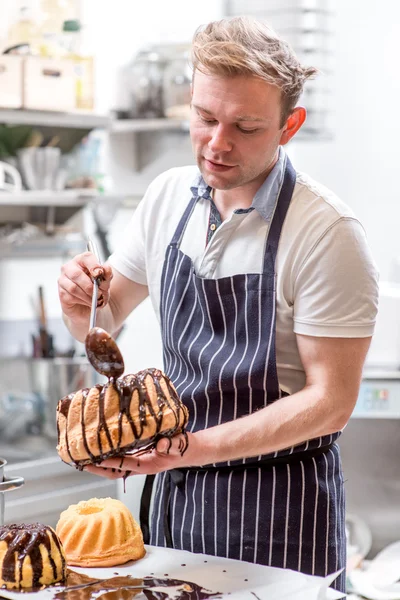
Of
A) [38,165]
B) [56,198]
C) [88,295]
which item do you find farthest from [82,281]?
[38,165]

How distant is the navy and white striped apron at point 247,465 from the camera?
57.6 inches

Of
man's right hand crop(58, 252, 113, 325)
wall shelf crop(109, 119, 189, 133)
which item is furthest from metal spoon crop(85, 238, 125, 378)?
wall shelf crop(109, 119, 189, 133)

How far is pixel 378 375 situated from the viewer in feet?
8.55

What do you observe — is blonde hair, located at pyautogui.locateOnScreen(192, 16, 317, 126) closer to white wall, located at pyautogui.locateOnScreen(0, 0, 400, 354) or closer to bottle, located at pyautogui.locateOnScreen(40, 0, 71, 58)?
bottle, located at pyautogui.locateOnScreen(40, 0, 71, 58)

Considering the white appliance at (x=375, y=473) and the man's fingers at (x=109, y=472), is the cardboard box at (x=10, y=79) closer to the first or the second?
the white appliance at (x=375, y=473)

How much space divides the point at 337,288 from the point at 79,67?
160 centimetres

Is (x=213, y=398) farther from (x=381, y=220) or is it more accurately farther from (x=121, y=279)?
(x=381, y=220)

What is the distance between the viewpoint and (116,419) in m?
1.21

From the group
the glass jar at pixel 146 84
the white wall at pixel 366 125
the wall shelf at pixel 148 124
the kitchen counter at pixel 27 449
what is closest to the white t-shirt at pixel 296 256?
the kitchen counter at pixel 27 449

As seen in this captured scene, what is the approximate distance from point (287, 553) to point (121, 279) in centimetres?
61

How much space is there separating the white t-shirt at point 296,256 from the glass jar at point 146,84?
59.7 inches

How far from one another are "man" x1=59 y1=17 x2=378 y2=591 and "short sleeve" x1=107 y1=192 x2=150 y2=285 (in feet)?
0.30

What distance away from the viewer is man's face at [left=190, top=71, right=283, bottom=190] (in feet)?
4.52

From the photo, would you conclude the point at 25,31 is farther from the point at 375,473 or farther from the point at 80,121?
the point at 375,473
